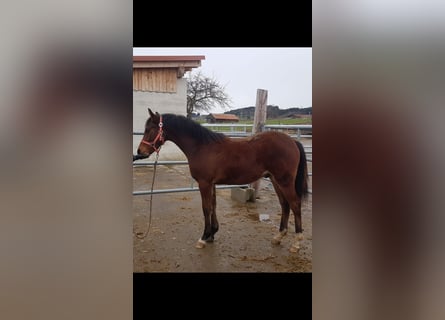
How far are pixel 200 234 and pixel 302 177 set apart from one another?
Result: 0.79m

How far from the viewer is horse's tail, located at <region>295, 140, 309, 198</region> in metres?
1.90

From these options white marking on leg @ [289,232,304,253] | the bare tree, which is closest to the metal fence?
the bare tree

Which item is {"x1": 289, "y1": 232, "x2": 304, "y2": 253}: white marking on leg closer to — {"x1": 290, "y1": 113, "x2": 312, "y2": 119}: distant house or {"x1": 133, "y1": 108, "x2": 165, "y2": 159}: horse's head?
{"x1": 290, "y1": 113, "x2": 312, "y2": 119}: distant house

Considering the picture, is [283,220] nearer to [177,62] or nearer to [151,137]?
[151,137]

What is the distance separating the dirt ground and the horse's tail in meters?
0.06

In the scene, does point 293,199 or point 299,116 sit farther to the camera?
point 293,199

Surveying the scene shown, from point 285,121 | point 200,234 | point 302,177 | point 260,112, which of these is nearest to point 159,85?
point 260,112

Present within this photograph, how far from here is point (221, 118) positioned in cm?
192

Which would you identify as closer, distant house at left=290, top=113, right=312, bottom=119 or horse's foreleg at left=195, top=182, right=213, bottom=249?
distant house at left=290, top=113, right=312, bottom=119

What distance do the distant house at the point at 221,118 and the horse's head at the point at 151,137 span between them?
33 centimetres
